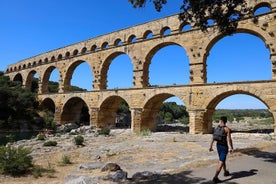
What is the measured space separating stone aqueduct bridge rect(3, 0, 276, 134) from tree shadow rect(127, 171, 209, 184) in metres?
12.9

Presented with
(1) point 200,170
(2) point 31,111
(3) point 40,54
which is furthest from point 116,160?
(3) point 40,54

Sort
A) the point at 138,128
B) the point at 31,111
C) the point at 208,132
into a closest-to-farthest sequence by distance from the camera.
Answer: the point at 208,132 → the point at 138,128 → the point at 31,111

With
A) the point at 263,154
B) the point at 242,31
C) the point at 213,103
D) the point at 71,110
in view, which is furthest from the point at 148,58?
the point at 263,154

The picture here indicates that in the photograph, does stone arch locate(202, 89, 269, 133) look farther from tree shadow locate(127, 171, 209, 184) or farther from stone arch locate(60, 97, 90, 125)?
stone arch locate(60, 97, 90, 125)

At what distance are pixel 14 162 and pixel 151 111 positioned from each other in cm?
1602

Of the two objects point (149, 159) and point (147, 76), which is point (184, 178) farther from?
point (147, 76)

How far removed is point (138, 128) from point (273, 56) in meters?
11.7

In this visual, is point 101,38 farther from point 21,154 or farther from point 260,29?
point 21,154

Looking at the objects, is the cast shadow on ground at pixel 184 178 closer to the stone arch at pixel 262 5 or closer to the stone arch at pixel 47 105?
the stone arch at pixel 262 5

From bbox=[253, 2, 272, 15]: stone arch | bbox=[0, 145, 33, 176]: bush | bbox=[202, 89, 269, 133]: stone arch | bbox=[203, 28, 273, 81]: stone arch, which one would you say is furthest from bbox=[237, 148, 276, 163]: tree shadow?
bbox=[253, 2, 272, 15]: stone arch

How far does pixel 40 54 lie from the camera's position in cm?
4016

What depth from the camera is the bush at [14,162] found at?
10.4 m

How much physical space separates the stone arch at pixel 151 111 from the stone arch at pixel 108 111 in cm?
439

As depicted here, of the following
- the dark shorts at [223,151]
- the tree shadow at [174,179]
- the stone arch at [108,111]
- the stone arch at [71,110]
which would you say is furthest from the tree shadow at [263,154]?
the stone arch at [71,110]
